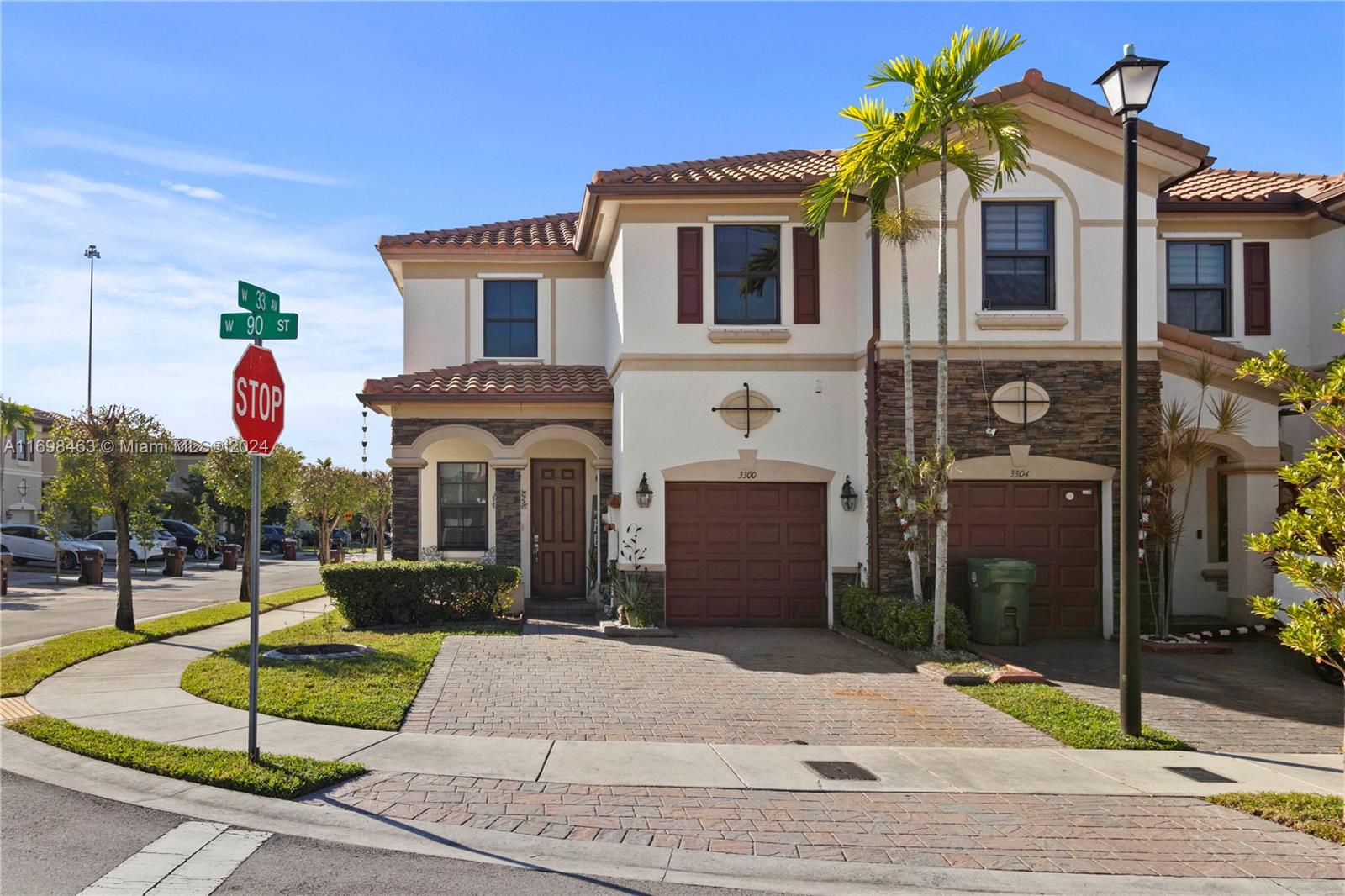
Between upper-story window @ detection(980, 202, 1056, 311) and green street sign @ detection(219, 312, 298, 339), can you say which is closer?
green street sign @ detection(219, 312, 298, 339)

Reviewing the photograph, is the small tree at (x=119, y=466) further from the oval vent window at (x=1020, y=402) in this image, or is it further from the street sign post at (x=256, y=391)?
the oval vent window at (x=1020, y=402)

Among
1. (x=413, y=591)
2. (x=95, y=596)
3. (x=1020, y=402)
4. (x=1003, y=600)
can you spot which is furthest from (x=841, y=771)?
(x=95, y=596)

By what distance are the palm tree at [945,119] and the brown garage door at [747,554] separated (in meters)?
3.39

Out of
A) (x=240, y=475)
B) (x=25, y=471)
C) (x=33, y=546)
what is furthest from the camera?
(x=25, y=471)

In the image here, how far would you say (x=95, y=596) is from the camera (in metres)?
22.9

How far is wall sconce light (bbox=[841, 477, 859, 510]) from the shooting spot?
15639 mm

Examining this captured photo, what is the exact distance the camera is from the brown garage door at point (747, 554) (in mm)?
16078

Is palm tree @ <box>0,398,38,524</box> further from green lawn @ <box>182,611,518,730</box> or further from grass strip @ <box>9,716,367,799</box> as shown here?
grass strip @ <box>9,716,367,799</box>

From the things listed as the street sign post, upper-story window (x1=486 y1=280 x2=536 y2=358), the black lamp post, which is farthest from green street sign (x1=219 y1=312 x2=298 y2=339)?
upper-story window (x1=486 y1=280 x2=536 y2=358)

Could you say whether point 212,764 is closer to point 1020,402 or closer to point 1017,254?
point 1020,402

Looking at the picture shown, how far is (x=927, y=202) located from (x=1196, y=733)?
836 centimetres

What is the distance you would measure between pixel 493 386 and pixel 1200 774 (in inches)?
495

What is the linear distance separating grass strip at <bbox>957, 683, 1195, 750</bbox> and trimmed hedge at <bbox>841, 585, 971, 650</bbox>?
5.76 ft

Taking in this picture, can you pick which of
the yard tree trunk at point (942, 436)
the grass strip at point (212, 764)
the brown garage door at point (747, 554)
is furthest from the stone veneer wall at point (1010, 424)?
the grass strip at point (212, 764)
